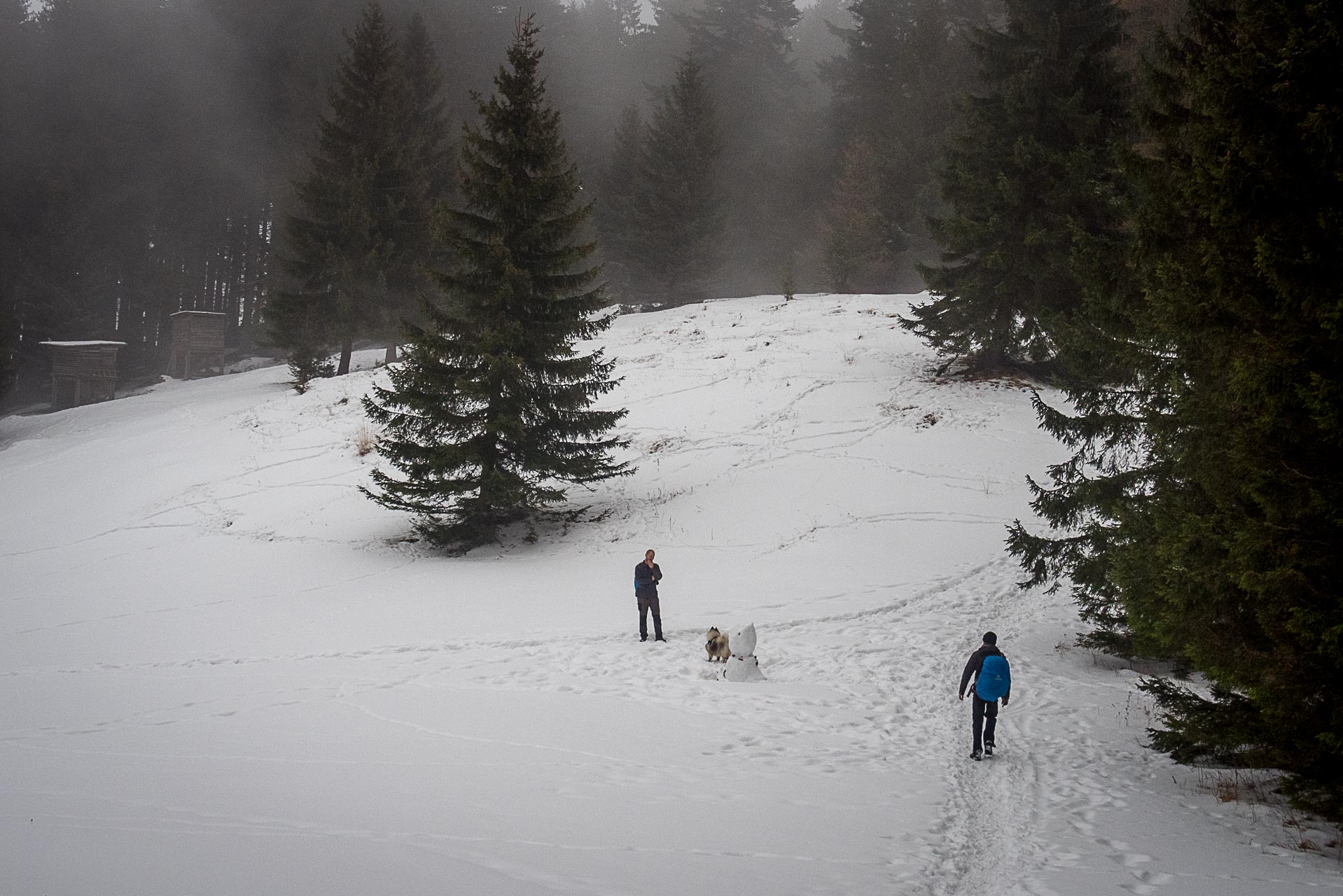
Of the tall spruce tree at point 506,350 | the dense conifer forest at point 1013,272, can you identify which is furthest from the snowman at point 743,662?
the tall spruce tree at point 506,350

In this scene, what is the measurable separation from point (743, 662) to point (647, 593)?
226 cm

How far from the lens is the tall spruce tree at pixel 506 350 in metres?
15.8

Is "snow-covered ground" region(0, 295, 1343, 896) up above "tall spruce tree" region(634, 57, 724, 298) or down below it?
below

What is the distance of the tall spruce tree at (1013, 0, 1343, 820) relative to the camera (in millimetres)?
5289

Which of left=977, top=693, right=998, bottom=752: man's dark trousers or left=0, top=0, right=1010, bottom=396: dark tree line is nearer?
left=977, top=693, right=998, bottom=752: man's dark trousers

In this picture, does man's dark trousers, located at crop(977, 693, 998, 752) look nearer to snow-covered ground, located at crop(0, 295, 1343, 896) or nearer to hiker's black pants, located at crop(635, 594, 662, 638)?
snow-covered ground, located at crop(0, 295, 1343, 896)

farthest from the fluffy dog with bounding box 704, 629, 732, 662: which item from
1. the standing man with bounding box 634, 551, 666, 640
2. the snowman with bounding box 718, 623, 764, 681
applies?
the standing man with bounding box 634, 551, 666, 640

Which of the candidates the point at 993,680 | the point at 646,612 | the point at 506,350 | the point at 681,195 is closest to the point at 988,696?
the point at 993,680

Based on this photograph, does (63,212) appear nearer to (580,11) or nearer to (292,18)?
(292,18)

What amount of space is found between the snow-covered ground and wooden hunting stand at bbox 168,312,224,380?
21917 millimetres

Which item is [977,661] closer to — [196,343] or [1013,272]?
[1013,272]

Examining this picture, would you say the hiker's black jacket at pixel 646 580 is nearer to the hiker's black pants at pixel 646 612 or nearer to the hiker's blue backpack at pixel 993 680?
the hiker's black pants at pixel 646 612

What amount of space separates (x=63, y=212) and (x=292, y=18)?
28.0 m

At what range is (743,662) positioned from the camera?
10102mm
